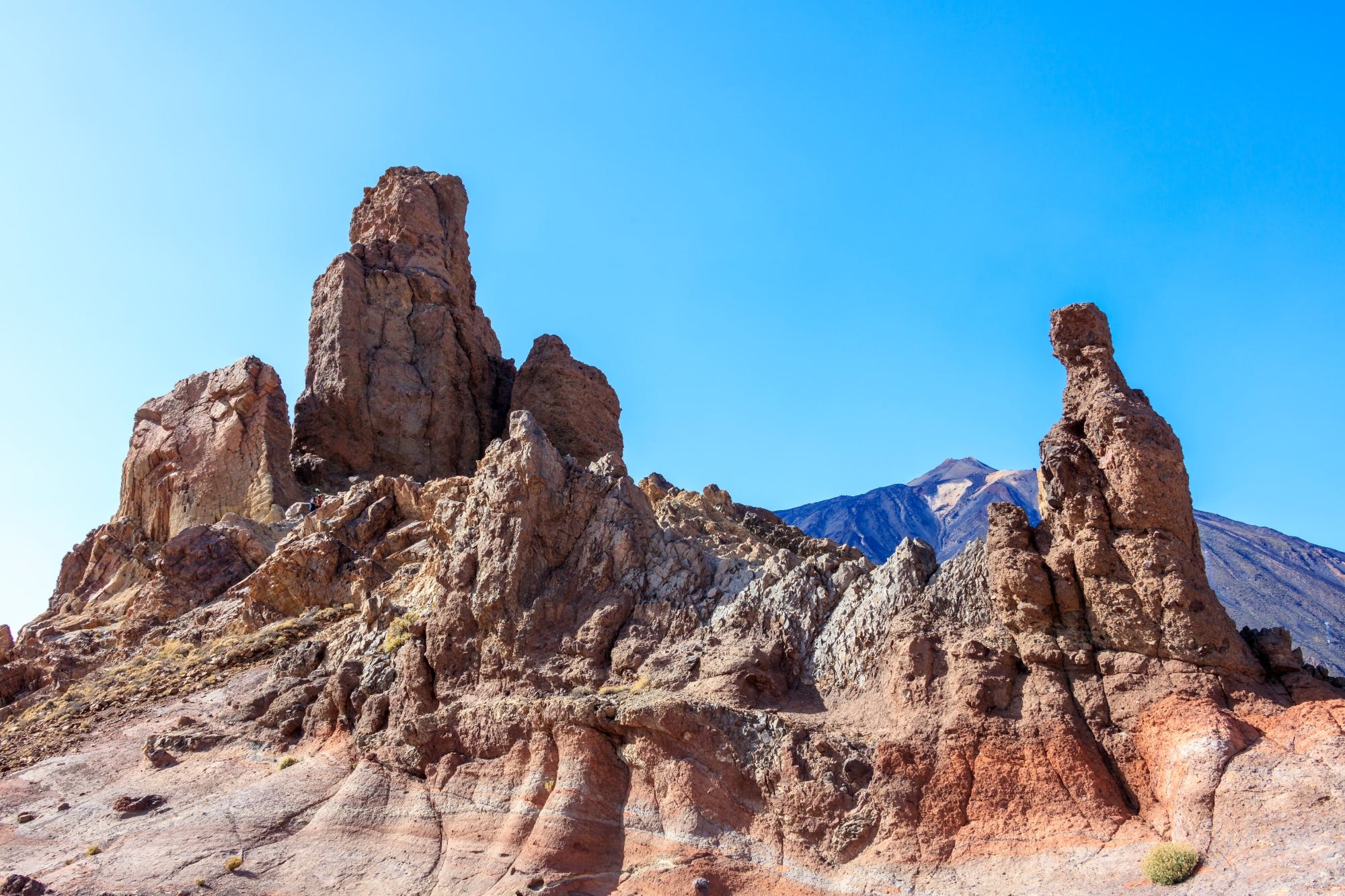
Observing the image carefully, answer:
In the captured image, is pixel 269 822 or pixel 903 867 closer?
pixel 903 867

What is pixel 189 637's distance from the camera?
1085 inches

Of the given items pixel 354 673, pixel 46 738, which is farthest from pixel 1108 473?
pixel 46 738

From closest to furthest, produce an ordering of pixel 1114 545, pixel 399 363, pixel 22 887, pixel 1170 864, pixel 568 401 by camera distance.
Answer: pixel 1170 864 → pixel 1114 545 → pixel 22 887 → pixel 568 401 → pixel 399 363

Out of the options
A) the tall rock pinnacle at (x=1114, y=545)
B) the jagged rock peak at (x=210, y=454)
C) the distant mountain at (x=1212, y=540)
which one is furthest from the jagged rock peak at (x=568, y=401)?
the tall rock pinnacle at (x=1114, y=545)

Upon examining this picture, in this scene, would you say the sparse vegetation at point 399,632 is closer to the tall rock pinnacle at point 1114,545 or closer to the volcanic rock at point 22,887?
the volcanic rock at point 22,887

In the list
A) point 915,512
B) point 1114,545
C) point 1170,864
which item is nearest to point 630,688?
point 1114,545

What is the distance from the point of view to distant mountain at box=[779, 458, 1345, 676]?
258ft

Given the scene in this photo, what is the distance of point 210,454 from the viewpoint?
38719mm

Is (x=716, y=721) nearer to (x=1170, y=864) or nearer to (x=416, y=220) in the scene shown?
(x=1170, y=864)

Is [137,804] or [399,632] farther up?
[399,632]

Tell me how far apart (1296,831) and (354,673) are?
1573 centimetres

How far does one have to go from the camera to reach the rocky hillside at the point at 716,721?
13070 mm

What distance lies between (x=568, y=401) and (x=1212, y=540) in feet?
254

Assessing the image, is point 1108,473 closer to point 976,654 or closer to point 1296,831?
point 976,654
